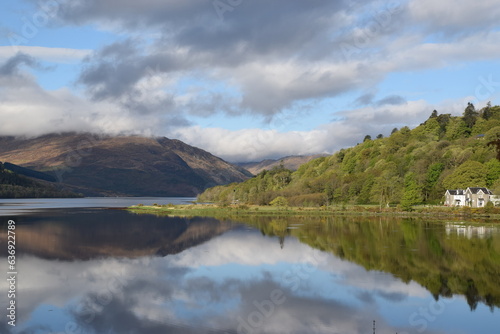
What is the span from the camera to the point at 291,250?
144 ft

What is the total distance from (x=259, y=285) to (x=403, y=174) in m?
106

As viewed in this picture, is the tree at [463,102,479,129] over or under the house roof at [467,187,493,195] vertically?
over

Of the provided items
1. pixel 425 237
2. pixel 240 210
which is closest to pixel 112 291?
pixel 425 237

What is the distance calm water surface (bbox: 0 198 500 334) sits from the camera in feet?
69.9

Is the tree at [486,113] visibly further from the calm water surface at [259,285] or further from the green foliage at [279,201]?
the calm water surface at [259,285]

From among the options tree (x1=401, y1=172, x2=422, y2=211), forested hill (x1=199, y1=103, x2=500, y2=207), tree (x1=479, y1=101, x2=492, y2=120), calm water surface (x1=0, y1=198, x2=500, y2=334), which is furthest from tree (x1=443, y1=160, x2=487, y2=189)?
tree (x1=479, y1=101, x2=492, y2=120)

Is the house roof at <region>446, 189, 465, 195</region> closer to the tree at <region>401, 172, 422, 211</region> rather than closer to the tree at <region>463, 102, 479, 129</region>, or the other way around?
the tree at <region>401, 172, 422, 211</region>

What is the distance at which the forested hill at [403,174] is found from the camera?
4220 inches

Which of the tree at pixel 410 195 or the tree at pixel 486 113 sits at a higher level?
the tree at pixel 486 113

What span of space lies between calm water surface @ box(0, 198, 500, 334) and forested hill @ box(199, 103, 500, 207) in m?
59.7

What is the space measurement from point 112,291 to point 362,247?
25789 mm

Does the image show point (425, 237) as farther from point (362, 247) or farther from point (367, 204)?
point (367, 204)

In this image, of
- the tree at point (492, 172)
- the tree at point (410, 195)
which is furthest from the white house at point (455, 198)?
the tree at point (492, 172)

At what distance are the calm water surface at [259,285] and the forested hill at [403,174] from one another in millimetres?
59698
